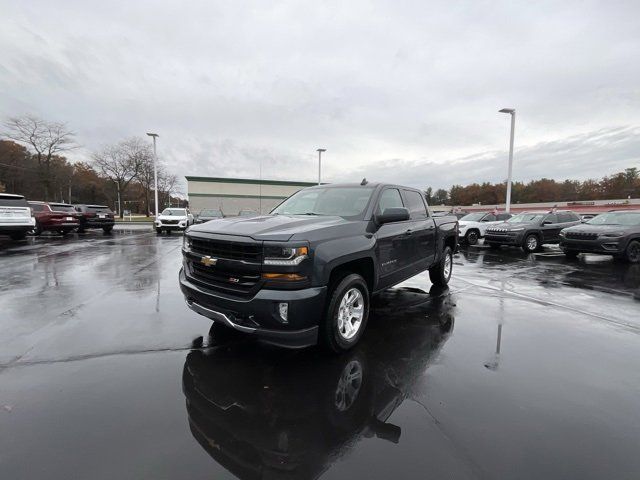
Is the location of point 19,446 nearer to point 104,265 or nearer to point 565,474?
point 565,474

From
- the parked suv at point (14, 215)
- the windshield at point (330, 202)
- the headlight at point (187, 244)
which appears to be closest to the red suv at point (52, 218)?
the parked suv at point (14, 215)

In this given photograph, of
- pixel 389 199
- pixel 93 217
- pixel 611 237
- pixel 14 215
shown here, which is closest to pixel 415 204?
pixel 389 199

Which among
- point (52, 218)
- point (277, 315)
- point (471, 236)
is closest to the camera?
point (277, 315)

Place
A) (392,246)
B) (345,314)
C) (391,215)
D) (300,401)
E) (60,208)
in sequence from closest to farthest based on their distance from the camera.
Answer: (300,401)
(345,314)
(391,215)
(392,246)
(60,208)

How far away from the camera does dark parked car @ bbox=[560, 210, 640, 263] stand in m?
10.4

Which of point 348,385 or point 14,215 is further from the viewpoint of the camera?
point 14,215

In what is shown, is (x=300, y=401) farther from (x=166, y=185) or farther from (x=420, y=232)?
(x=166, y=185)

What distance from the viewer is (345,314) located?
381 cm

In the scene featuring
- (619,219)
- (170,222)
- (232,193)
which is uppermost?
(232,193)

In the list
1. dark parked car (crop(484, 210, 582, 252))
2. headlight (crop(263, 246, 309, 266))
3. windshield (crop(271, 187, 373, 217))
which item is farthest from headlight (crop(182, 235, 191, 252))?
dark parked car (crop(484, 210, 582, 252))

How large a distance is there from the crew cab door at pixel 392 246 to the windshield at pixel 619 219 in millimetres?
10397

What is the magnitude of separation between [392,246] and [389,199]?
0.77 m

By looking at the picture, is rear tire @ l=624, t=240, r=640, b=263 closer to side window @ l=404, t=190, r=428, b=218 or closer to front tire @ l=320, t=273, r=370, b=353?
side window @ l=404, t=190, r=428, b=218

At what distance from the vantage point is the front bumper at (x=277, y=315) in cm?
313
